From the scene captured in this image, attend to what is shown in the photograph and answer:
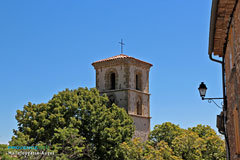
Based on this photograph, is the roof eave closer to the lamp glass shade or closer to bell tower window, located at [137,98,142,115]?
the lamp glass shade

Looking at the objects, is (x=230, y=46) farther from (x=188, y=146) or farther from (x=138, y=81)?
(x=138, y=81)

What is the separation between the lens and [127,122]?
3672cm

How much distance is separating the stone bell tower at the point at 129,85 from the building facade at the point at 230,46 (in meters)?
30.9

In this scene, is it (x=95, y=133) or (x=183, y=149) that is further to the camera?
(x=95, y=133)

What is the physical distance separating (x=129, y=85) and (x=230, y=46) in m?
33.9

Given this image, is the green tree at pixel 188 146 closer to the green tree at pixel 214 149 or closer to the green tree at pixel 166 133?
the green tree at pixel 214 149

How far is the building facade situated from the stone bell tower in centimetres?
3093

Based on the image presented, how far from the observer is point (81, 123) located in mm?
32469

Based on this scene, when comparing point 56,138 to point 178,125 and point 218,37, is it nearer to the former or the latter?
point 178,125

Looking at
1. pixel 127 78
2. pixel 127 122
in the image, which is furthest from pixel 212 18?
pixel 127 78

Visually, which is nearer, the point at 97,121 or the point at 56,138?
the point at 56,138

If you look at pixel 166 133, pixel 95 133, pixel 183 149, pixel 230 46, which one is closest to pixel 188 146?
pixel 183 149

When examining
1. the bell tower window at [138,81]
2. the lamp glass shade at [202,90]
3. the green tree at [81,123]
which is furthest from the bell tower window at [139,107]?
the lamp glass shade at [202,90]

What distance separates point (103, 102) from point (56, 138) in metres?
9.29
